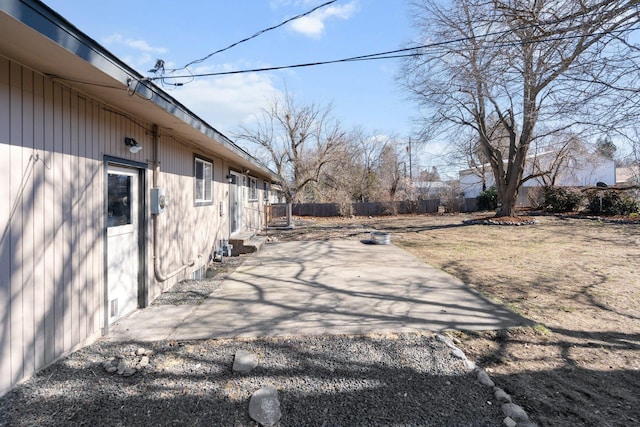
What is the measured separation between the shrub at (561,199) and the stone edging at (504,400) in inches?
838

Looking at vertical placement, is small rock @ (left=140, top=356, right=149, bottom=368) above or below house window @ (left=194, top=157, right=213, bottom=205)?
below

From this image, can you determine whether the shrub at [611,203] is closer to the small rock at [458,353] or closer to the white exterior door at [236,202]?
the white exterior door at [236,202]

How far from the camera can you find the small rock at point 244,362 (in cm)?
272

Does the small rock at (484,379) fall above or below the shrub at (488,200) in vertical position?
below

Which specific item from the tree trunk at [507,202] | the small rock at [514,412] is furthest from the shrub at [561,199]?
the small rock at [514,412]

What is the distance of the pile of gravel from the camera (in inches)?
86.0

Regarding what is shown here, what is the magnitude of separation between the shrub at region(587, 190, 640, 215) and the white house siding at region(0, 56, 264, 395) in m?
21.7

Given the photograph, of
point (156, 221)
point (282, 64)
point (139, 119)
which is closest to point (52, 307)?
point (156, 221)

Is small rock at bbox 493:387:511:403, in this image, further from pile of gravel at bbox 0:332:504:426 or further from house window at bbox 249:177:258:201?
house window at bbox 249:177:258:201

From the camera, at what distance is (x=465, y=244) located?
10.2 m

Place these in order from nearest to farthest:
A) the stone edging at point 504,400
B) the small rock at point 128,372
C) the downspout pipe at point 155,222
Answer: the stone edging at point 504,400, the small rock at point 128,372, the downspout pipe at point 155,222

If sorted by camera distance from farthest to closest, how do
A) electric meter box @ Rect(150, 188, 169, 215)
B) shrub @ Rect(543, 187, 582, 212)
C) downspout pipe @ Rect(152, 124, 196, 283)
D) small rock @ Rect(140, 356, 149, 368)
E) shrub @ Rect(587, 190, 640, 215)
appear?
shrub @ Rect(543, 187, 582, 212) → shrub @ Rect(587, 190, 640, 215) → downspout pipe @ Rect(152, 124, 196, 283) → electric meter box @ Rect(150, 188, 169, 215) → small rock @ Rect(140, 356, 149, 368)

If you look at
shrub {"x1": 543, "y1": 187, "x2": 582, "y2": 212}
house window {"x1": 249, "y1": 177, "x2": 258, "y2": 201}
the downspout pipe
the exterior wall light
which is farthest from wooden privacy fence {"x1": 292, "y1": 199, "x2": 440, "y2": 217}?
the exterior wall light

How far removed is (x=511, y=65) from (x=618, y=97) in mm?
1492
